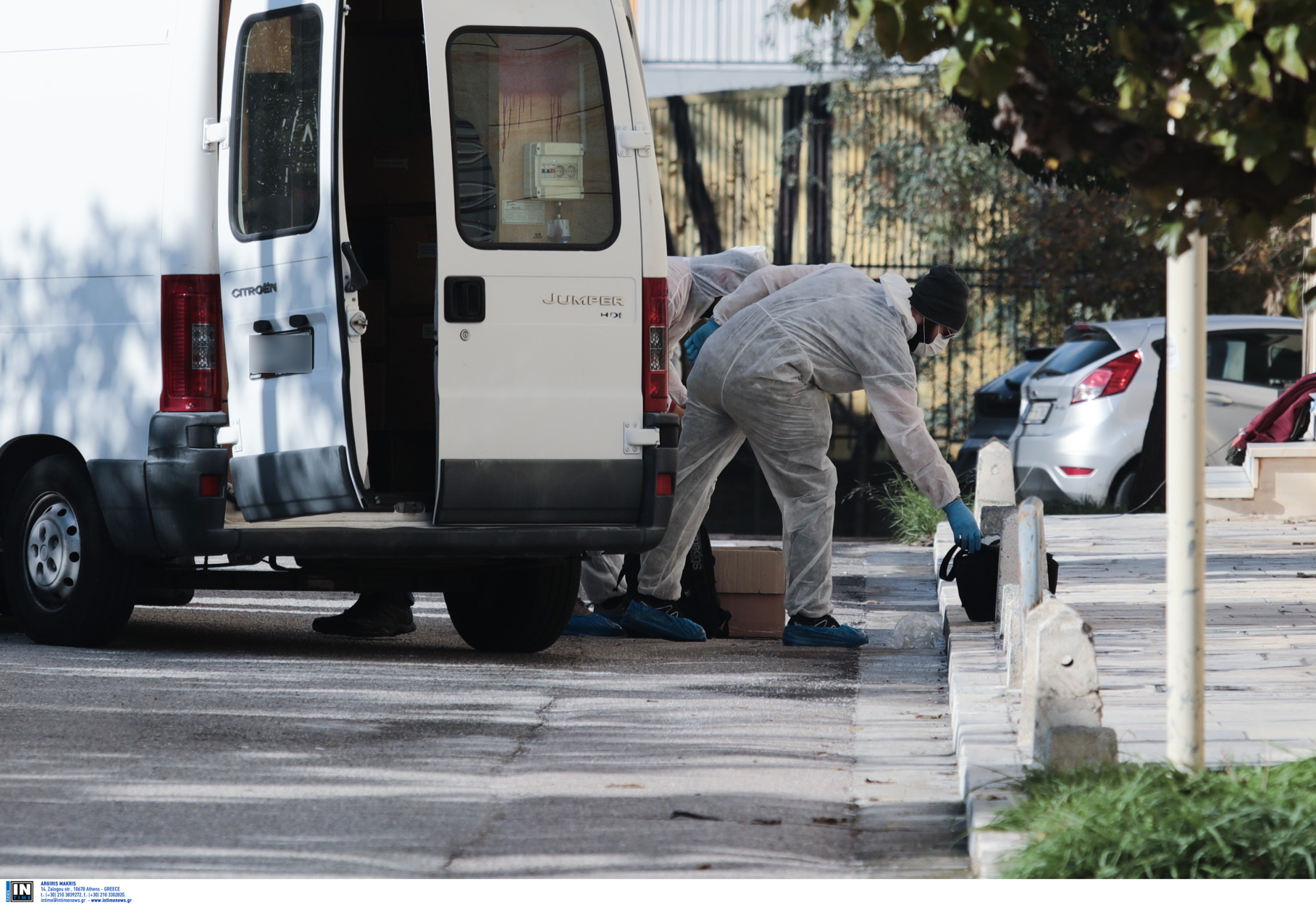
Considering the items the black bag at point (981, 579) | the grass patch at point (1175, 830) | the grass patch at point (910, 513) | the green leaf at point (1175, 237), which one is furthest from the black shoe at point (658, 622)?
the grass patch at point (910, 513)

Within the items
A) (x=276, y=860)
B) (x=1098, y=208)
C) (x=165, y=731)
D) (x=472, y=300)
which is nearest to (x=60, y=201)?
(x=472, y=300)

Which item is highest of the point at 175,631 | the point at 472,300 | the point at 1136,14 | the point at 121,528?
the point at 1136,14

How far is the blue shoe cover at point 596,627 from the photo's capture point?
7.95m

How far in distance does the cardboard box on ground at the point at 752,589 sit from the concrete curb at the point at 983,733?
76 centimetres

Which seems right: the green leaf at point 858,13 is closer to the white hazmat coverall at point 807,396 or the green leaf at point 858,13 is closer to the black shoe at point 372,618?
the white hazmat coverall at point 807,396

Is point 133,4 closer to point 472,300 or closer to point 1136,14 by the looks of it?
point 472,300

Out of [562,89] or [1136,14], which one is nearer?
[562,89]

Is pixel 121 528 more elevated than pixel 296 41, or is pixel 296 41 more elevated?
pixel 296 41

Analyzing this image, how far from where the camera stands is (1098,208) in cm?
1698

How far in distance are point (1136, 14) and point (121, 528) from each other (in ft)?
18.4

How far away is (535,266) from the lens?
649 cm

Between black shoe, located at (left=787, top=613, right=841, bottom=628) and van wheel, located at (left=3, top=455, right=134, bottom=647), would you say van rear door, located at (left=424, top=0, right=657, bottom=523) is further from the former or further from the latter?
van wheel, located at (left=3, top=455, right=134, bottom=647)

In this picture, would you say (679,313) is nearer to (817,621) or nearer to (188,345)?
(817,621)

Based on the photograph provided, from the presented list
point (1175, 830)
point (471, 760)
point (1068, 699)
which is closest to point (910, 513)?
point (471, 760)
